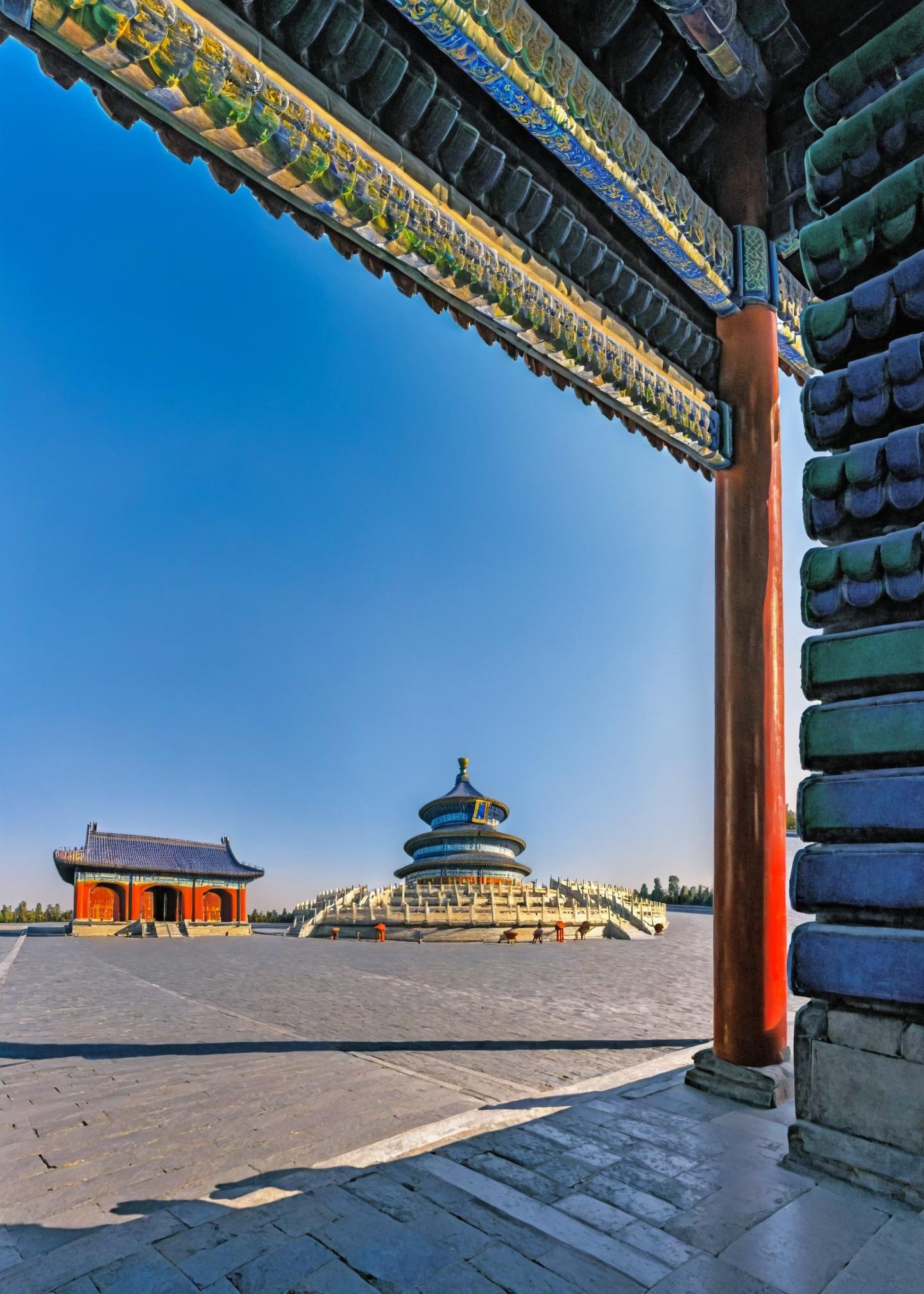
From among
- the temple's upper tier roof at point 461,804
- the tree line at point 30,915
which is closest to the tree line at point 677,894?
the temple's upper tier roof at point 461,804

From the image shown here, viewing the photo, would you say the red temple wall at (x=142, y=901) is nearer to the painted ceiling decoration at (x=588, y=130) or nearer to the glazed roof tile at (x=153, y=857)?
the glazed roof tile at (x=153, y=857)

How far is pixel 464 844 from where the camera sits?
115 feet

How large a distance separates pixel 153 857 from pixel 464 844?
15.6 meters

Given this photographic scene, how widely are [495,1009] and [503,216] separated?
8758 mm

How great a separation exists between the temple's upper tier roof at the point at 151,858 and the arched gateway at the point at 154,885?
0.04 meters

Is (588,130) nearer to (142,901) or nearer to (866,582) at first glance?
(866,582)

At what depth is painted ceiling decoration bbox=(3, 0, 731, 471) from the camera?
8.45ft

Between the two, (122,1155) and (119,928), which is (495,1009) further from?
(119,928)

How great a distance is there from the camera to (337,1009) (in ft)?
31.4

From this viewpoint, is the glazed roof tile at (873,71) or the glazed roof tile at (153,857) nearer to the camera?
the glazed roof tile at (873,71)

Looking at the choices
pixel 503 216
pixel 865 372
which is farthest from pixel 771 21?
pixel 865 372

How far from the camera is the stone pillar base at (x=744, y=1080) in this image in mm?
4191

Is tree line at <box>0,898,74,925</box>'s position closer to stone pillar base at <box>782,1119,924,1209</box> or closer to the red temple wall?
the red temple wall

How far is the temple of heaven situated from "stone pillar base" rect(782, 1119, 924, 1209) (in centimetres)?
2989
